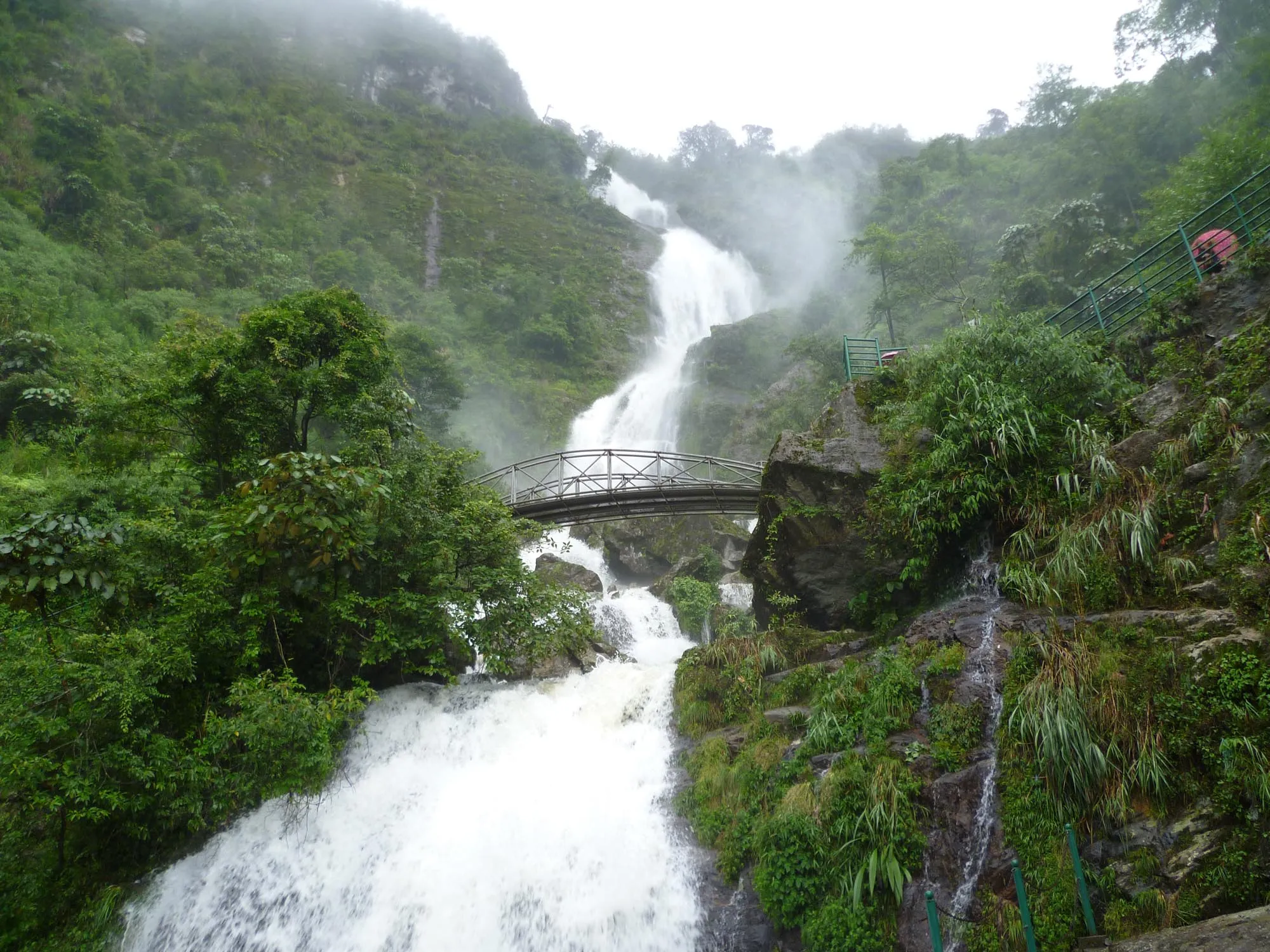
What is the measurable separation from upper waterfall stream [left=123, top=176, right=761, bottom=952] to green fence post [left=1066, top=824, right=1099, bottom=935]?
11.5 feet

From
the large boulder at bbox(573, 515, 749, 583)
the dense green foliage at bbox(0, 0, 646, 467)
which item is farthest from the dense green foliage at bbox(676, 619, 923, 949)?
the dense green foliage at bbox(0, 0, 646, 467)

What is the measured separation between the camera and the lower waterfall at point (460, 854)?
6.86 metres

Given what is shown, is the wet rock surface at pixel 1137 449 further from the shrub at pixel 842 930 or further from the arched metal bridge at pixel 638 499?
the arched metal bridge at pixel 638 499

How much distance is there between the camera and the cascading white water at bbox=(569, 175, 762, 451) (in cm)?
3331

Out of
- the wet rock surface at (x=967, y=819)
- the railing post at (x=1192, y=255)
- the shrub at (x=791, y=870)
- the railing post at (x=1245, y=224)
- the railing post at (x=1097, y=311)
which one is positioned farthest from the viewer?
the railing post at (x=1097, y=311)

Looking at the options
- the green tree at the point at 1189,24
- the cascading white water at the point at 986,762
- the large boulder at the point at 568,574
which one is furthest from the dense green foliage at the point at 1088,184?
the large boulder at the point at 568,574

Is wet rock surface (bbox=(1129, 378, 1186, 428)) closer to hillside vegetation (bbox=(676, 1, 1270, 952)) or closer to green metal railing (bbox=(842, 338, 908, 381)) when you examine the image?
hillside vegetation (bbox=(676, 1, 1270, 952))

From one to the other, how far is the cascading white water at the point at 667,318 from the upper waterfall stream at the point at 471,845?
2036cm

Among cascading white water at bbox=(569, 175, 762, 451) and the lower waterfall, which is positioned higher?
cascading white water at bbox=(569, 175, 762, 451)

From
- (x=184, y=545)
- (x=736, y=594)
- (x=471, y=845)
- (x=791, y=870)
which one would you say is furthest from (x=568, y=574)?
(x=791, y=870)

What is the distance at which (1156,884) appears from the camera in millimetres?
4566

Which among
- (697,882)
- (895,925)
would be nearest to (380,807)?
(697,882)

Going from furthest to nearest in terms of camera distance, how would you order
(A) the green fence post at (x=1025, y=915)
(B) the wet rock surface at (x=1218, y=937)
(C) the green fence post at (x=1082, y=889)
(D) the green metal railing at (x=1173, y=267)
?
1. (D) the green metal railing at (x=1173, y=267)
2. (C) the green fence post at (x=1082, y=889)
3. (A) the green fence post at (x=1025, y=915)
4. (B) the wet rock surface at (x=1218, y=937)

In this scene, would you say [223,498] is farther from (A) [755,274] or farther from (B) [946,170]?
(A) [755,274]
